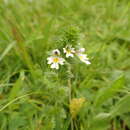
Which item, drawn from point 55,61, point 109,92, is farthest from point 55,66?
point 109,92

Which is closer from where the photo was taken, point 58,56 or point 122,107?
point 58,56

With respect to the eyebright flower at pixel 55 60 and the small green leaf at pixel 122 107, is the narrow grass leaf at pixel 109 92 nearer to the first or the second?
the small green leaf at pixel 122 107

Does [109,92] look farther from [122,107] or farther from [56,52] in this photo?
[56,52]

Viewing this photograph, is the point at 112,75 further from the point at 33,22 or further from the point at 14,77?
the point at 33,22

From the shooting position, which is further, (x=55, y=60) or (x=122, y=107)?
(x=122, y=107)

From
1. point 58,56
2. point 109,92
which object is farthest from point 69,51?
point 109,92

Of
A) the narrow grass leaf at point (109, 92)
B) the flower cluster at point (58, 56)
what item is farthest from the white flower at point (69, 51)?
the narrow grass leaf at point (109, 92)

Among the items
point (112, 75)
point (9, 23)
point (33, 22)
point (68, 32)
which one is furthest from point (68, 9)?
point (68, 32)

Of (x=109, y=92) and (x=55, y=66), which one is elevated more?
(x=55, y=66)

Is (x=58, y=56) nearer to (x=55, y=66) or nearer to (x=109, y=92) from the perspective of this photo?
(x=55, y=66)
